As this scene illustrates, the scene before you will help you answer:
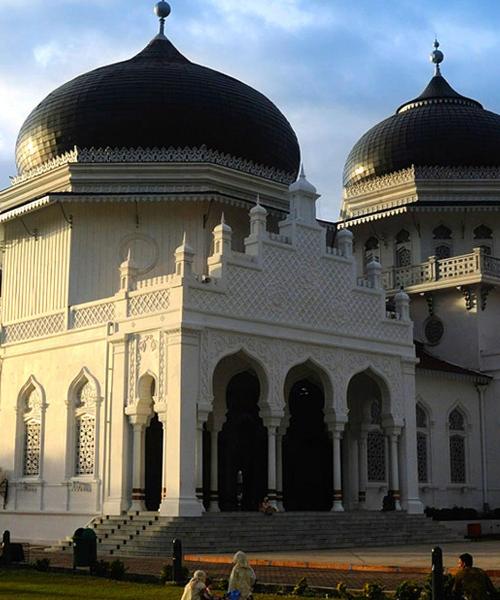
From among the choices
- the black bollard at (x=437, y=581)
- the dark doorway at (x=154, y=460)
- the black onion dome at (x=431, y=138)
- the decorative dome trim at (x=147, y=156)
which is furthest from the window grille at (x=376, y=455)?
the black bollard at (x=437, y=581)

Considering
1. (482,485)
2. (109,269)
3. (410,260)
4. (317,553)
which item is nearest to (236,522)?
(317,553)

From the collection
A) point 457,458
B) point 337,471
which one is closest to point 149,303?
point 337,471

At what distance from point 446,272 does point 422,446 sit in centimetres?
604

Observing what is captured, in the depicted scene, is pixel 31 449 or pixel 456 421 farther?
pixel 456 421

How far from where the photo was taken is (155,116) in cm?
2608

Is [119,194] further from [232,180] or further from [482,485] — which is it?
[482,485]

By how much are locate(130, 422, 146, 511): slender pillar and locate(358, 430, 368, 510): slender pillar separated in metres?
6.44

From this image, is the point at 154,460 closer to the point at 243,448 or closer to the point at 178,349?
the point at 243,448

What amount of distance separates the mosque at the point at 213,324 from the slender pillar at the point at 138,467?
6cm

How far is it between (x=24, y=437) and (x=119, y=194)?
6.64 meters

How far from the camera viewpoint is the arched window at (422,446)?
2727 centimetres

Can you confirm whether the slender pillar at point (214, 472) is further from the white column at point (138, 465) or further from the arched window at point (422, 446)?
the arched window at point (422, 446)

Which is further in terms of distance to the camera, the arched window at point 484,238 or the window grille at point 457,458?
the arched window at point 484,238

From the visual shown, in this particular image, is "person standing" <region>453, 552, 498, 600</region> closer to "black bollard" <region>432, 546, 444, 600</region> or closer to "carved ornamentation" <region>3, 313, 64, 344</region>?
"black bollard" <region>432, 546, 444, 600</region>
